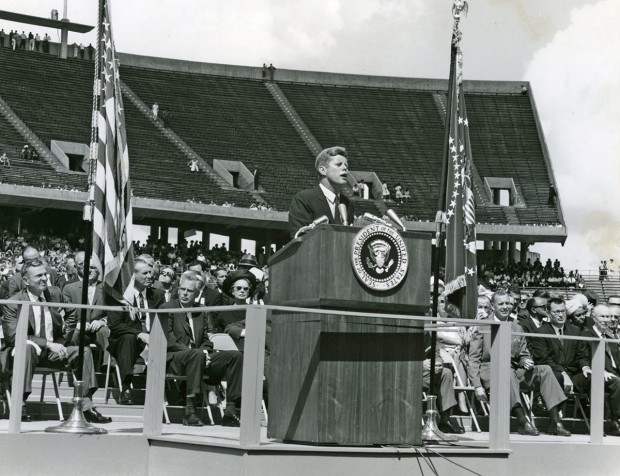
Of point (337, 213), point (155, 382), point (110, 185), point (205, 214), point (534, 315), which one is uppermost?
point (205, 214)

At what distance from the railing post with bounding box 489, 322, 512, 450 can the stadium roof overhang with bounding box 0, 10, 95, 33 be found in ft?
142

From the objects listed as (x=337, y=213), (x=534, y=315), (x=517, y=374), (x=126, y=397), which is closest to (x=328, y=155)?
(x=337, y=213)

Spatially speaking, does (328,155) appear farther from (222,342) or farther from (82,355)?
(222,342)

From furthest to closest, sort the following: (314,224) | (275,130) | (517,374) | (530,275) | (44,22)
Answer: (44,22) < (275,130) < (530,275) < (517,374) < (314,224)

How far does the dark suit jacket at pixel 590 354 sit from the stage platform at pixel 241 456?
2.58 metres

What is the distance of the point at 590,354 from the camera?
1016cm

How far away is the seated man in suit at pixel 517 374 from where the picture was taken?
8.99 meters

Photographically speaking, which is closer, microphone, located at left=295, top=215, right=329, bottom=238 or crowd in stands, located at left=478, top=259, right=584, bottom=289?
microphone, located at left=295, top=215, right=329, bottom=238

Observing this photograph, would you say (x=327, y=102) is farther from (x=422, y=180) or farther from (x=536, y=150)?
(x=536, y=150)

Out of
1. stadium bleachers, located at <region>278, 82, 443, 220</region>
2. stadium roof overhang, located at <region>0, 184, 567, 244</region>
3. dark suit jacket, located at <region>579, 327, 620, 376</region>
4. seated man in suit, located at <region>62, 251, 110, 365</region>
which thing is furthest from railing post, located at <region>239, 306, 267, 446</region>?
stadium bleachers, located at <region>278, 82, 443, 220</region>

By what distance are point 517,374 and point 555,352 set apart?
0.45 m

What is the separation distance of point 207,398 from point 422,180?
35.6m

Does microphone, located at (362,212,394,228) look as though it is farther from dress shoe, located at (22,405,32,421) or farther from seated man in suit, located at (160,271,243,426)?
dress shoe, located at (22,405,32,421)

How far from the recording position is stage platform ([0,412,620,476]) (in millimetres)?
5793
